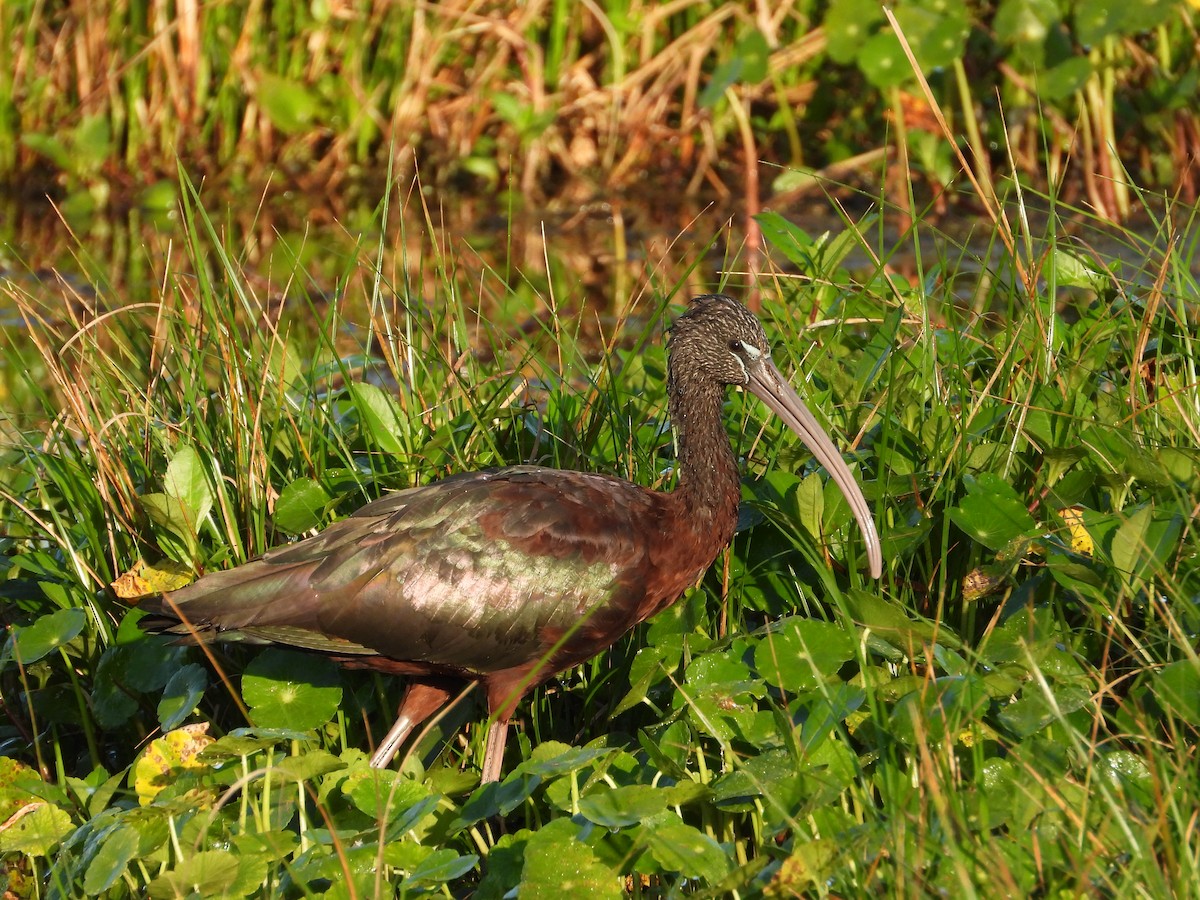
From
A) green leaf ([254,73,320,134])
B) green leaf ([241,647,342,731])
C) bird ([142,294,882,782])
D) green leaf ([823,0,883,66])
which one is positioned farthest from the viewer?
green leaf ([254,73,320,134])

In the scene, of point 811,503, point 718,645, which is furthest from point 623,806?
point 811,503

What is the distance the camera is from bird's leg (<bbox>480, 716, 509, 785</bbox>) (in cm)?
347

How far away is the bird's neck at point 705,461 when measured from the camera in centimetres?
357

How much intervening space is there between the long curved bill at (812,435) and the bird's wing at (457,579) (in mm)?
417

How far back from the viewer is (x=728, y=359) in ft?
12.0

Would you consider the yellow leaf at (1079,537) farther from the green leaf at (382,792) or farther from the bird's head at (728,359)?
the green leaf at (382,792)

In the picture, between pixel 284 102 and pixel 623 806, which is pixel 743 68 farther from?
pixel 623 806

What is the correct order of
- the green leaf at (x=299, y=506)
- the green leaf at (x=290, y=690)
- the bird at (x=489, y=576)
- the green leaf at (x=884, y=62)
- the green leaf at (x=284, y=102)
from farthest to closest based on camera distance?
the green leaf at (x=284, y=102) → the green leaf at (x=884, y=62) → the green leaf at (x=299, y=506) → the green leaf at (x=290, y=690) → the bird at (x=489, y=576)

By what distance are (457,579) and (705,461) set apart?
2.12ft

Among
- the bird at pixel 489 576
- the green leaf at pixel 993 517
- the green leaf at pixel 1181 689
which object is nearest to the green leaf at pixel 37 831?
the bird at pixel 489 576

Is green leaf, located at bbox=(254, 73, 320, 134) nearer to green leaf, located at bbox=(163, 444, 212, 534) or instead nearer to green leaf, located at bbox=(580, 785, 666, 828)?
green leaf, located at bbox=(163, 444, 212, 534)

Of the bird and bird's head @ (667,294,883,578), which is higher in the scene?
bird's head @ (667,294,883,578)

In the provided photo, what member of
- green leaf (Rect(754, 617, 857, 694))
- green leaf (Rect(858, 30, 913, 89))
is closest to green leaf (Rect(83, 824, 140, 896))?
green leaf (Rect(754, 617, 857, 694))

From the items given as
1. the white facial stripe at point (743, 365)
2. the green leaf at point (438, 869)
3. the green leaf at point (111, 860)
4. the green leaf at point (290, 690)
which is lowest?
the green leaf at point (290, 690)
